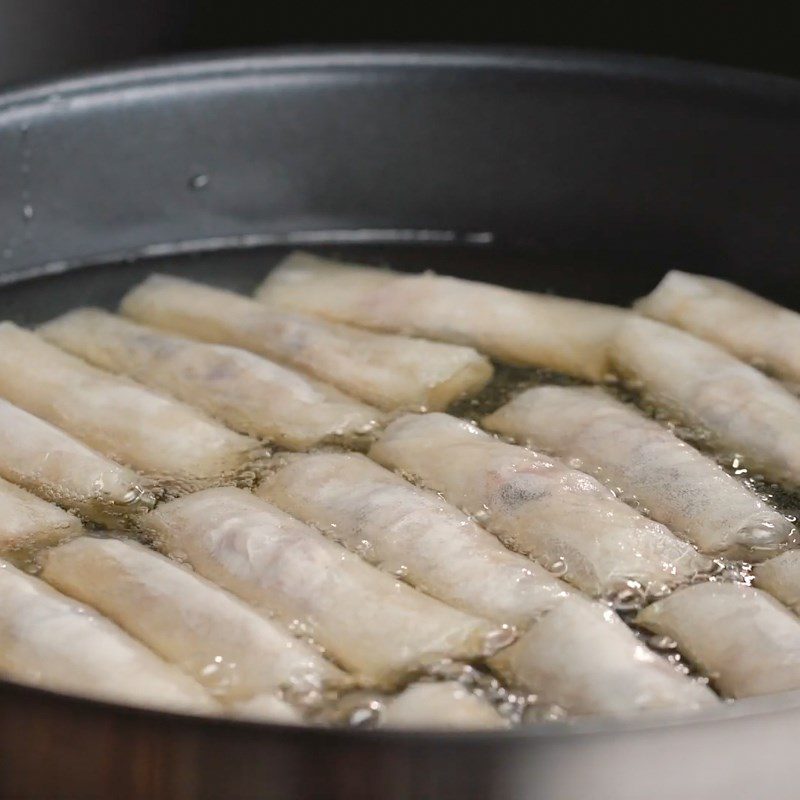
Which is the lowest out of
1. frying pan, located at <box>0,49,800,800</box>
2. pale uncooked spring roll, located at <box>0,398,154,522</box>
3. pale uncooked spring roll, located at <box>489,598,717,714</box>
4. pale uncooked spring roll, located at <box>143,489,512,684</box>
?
pale uncooked spring roll, located at <box>489,598,717,714</box>

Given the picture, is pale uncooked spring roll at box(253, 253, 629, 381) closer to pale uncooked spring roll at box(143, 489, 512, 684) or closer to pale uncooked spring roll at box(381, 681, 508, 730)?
pale uncooked spring roll at box(143, 489, 512, 684)

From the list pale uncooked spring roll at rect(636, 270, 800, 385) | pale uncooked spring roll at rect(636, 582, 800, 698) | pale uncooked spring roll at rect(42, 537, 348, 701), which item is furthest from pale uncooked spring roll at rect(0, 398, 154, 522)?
pale uncooked spring roll at rect(636, 270, 800, 385)

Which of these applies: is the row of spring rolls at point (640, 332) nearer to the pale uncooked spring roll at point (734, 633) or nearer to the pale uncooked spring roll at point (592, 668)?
the pale uncooked spring roll at point (734, 633)

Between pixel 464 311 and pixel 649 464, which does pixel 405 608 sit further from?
pixel 464 311

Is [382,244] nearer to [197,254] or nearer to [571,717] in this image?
[197,254]

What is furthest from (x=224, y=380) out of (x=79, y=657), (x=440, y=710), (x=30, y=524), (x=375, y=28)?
(x=375, y=28)

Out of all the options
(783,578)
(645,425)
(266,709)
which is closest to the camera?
(266,709)

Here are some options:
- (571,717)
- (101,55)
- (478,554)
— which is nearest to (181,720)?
(571,717)
